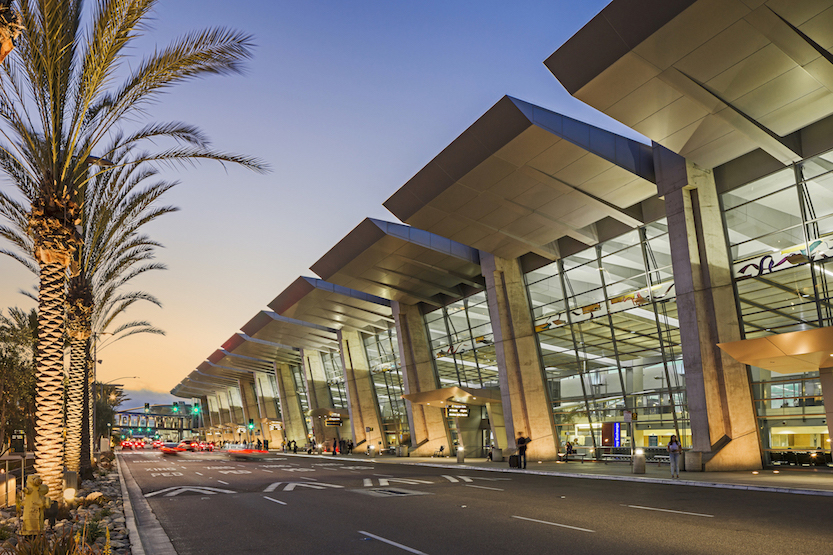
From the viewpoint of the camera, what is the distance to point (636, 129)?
802 inches

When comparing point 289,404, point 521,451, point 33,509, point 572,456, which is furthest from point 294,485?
point 289,404

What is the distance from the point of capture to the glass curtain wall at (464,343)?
38531mm

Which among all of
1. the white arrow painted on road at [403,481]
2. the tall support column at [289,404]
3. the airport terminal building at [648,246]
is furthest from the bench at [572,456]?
the tall support column at [289,404]

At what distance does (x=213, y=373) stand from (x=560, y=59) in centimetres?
8556

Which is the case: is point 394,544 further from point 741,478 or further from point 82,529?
point 741,478

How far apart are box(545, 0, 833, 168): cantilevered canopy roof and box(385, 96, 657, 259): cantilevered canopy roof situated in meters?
2.28

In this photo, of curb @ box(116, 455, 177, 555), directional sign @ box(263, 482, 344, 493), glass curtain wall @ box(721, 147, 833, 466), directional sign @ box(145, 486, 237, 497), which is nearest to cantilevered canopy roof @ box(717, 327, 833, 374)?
glass curtain wall @ box(721, 147, 833, 466)

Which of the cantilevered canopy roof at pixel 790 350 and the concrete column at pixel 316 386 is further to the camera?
the concrete column at pixel 316 386

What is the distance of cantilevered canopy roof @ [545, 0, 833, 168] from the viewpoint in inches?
623

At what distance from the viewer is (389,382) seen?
176 ft

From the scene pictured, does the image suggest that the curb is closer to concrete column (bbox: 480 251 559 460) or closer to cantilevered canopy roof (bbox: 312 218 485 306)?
cantilevered canopy roof (bbox: 312 218 485 306)

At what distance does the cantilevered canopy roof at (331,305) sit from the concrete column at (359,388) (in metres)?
2.70

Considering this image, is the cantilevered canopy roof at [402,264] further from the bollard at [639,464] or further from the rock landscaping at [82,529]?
the rock landscaping at [82,529]

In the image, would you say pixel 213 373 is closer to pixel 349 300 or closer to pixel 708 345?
pixel 349 300
